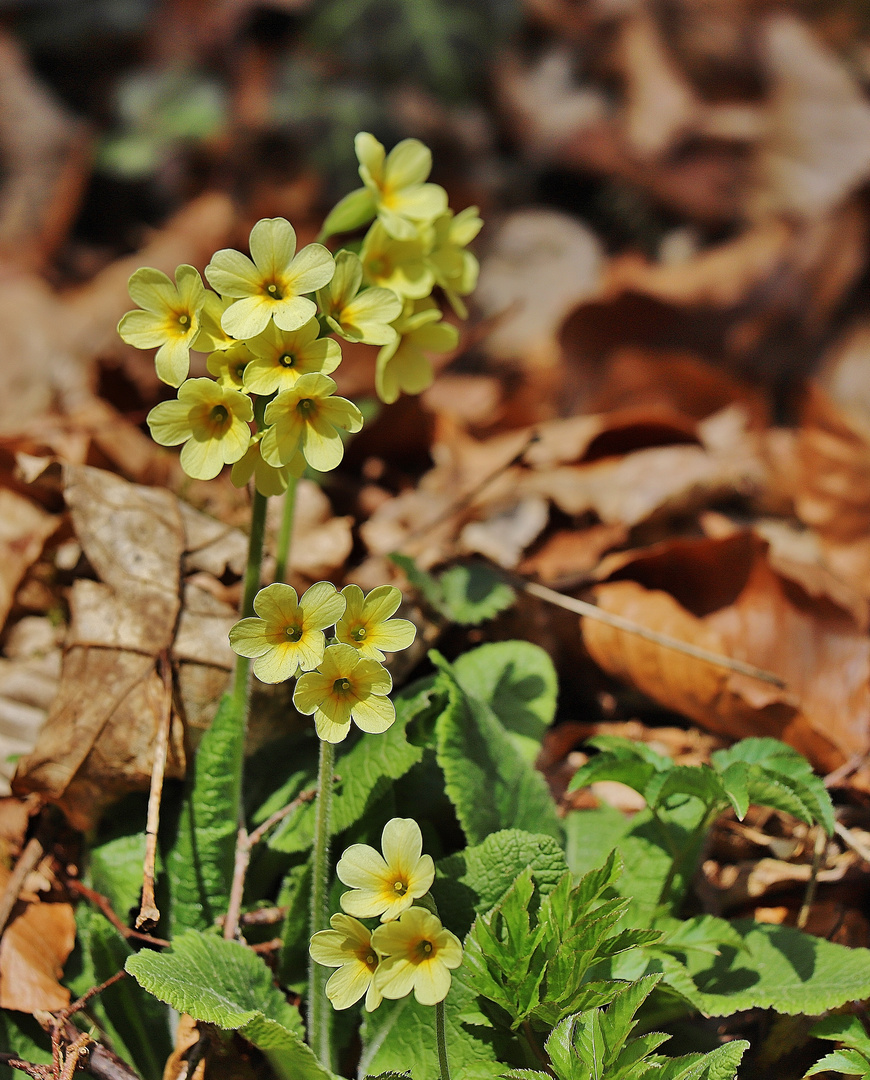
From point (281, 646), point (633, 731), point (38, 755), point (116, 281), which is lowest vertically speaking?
point (116, 281)

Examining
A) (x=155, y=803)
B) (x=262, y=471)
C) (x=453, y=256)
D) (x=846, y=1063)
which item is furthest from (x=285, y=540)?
(x=846, y=1063)

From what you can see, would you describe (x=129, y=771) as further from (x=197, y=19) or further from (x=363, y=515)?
(x=197, y=19)

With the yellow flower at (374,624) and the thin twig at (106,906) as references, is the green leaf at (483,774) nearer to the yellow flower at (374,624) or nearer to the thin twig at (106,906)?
the yellow flower at (374,624)

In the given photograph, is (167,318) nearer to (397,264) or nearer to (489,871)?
(397,264)

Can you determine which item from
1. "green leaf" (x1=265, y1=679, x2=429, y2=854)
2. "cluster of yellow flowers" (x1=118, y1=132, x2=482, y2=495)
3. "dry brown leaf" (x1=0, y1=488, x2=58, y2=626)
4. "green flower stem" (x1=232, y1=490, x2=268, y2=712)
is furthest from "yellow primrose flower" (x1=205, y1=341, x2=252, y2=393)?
"dry brown leaf" (x1=0, y1=488, x2=58, y2=626)

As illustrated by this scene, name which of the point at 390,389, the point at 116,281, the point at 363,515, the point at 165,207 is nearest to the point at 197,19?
the point at 165,207

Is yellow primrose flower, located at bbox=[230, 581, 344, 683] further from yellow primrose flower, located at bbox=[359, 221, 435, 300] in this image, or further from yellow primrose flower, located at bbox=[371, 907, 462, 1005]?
yellow primrose flower, located at bbox=[359, 221, 435, 300]

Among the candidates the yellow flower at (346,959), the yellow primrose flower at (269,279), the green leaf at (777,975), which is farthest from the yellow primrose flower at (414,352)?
the green leaf at (777,975)
